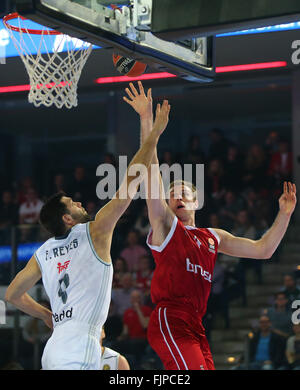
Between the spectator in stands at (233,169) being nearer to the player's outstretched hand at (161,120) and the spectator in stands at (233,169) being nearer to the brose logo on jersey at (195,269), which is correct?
the brose logo on jersey at (195,269)

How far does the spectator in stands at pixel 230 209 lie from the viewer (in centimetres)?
1148

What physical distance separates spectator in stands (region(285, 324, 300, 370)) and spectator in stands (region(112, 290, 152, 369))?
188 cm

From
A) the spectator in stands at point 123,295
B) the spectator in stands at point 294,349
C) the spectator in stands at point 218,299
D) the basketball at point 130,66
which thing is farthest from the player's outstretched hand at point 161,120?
the spectator in stands at point 123,295

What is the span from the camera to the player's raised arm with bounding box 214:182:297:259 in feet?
18.6

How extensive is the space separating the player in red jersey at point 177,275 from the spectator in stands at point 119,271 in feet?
17.2

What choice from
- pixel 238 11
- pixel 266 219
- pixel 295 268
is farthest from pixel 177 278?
pixel 266 219

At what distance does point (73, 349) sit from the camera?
4559 mm

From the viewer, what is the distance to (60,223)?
497 cm

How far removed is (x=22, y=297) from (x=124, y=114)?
31.0ft

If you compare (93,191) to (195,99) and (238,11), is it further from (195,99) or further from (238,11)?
(238,11)

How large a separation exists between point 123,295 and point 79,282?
5.99 meters

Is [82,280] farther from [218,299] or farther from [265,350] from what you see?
[218,299]

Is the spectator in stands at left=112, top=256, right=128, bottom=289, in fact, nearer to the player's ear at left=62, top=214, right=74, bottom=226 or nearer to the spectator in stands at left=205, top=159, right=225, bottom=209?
the spectator in stands at left=205, top=159, right=225, bottom=209

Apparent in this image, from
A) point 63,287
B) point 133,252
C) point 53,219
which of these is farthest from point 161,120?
point 133,252
